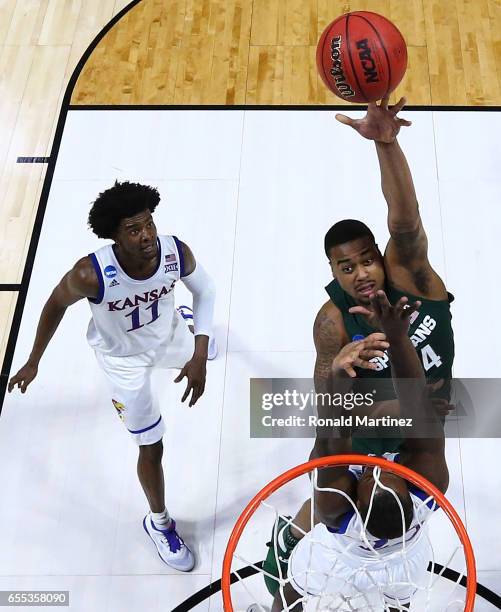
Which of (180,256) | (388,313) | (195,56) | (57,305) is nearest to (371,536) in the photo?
(388,313)

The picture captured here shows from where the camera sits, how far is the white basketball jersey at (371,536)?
236 centimetres

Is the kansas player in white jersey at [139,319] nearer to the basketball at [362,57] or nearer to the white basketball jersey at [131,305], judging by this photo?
the white basketball jersey at [131,305]

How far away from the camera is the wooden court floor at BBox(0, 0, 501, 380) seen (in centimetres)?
395

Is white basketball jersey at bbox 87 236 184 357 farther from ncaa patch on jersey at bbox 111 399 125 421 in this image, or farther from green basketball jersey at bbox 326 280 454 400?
green basketball jersey at bbox 326 280 454 400

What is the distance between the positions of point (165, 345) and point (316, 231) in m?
0.86

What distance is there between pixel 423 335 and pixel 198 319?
0.84 m

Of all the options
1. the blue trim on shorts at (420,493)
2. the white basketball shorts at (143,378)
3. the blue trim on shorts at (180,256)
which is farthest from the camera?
the blue trim on shorts at (180,256)

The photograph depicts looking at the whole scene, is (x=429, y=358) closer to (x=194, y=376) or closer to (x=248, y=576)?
(x=194, y=376)

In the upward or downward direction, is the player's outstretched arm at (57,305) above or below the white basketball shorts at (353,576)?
above

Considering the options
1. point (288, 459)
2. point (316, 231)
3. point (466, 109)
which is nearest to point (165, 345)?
point (288, 459)

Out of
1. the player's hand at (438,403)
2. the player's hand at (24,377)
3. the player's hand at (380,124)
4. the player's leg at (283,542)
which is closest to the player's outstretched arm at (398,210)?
the player's hand at (380,124)

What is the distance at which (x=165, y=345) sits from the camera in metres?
3.15

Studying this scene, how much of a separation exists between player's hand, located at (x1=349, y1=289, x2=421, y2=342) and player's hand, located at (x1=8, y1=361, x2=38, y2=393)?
4.11 feet

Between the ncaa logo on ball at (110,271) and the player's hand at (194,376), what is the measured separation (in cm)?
45
